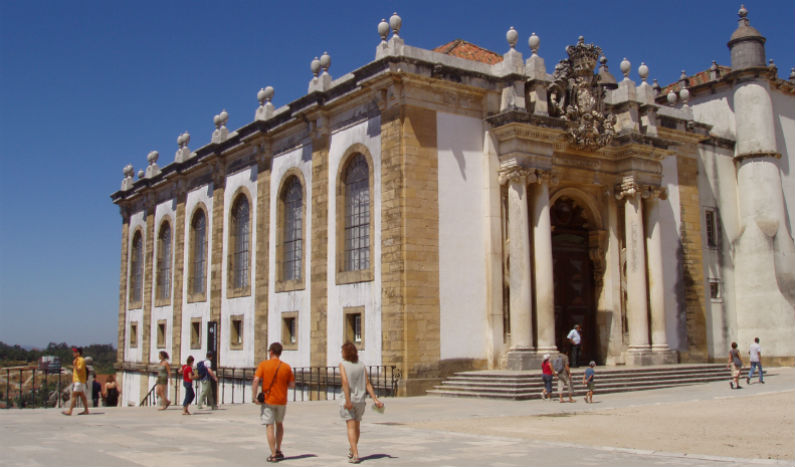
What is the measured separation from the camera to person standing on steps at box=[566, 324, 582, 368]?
76.7 ft

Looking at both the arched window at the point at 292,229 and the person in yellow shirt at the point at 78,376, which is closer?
the person in yellow shirt at the point at 78,376

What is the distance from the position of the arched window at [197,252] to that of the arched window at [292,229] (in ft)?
23.0

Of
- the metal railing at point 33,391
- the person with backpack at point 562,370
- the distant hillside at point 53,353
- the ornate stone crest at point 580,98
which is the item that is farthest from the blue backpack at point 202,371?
the distant hillside at point 53,353

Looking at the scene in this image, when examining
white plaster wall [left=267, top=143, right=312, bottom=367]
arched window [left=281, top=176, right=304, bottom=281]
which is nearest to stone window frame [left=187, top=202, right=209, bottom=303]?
white plaster wall [left=267, top=143, right=312, bottom=367]

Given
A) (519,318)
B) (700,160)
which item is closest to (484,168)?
(519,318)

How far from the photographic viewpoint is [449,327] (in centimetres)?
2161

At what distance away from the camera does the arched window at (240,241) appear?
99.4 feet

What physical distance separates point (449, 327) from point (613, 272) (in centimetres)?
744

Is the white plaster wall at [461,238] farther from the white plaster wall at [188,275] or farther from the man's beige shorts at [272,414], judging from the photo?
the white plaster wall at [188,275]

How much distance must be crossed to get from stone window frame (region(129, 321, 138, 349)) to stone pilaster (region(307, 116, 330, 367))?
18064mm

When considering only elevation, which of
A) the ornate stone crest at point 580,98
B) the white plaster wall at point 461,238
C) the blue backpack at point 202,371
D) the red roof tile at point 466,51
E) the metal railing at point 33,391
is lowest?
the metal railing at point 33,391

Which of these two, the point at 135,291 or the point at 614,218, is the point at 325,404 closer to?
the point at 614,218

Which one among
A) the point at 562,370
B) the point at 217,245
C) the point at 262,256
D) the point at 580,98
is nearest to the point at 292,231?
the point at 262,256

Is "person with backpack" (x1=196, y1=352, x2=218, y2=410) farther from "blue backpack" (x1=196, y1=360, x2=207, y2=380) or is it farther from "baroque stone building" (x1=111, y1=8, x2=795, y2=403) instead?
"baroque stone building" (x1=111, y1=8, x2=795, y2=403)
